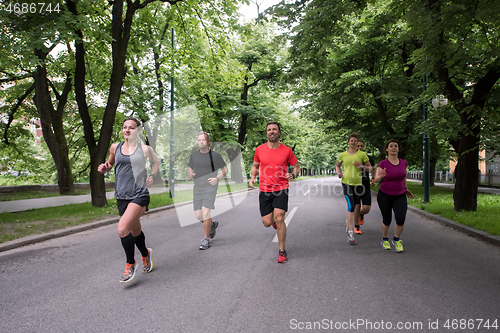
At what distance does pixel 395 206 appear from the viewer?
16.9 feet

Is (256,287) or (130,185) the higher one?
(130,185)

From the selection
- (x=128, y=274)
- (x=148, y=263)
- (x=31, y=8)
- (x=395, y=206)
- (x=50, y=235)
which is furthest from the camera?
(x=31, y=8)

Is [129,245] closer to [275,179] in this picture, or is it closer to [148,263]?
[148,263]

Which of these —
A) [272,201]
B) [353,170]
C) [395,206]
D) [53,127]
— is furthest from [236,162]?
[272,201]

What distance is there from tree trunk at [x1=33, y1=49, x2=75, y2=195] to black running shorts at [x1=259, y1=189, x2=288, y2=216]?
43.8ft

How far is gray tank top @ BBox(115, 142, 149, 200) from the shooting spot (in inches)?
155

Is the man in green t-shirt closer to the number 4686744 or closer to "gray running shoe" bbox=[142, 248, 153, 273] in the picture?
"gray running shoe" bbox=[142, 248, 153, 273]

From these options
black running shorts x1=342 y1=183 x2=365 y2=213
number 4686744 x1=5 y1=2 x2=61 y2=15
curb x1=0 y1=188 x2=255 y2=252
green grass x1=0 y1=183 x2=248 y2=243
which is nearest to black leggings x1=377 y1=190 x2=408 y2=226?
black running shorts x1=342 y1=183 x2=365 y2=213

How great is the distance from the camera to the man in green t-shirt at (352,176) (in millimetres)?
5977

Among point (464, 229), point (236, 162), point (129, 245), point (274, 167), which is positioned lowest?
point (464, 229)

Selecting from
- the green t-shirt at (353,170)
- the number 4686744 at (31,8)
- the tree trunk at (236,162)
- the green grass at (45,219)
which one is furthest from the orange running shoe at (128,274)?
the tree trunk at (236,162)

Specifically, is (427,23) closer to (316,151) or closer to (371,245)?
(371,245)

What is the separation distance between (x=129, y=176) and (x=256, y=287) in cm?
208

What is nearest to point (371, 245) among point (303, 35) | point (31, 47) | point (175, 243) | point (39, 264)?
point (175, 243)
